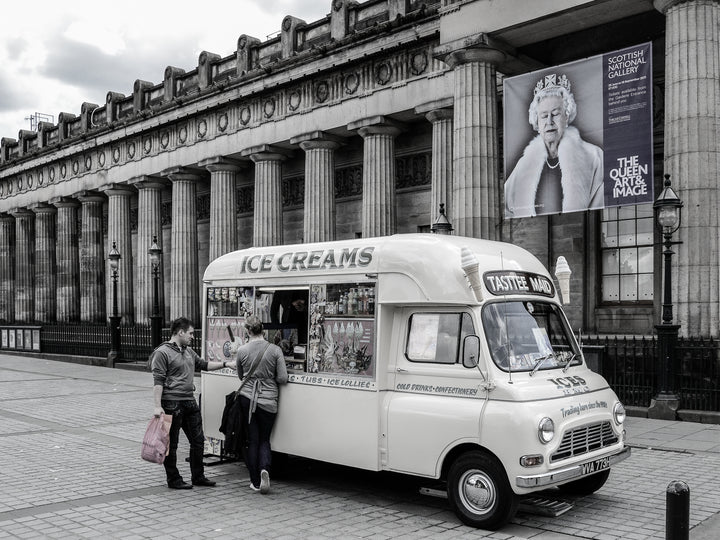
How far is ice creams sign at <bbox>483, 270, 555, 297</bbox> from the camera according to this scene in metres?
7.45

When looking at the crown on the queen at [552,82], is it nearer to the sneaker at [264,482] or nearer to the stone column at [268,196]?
the sneaker at [264,482]

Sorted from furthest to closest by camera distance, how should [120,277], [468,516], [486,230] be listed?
1. [120,277]
2. [486,230]
3. [468,516]

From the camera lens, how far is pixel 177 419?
8.08 metres

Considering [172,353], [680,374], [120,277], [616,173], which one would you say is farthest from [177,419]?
A: [120,277]

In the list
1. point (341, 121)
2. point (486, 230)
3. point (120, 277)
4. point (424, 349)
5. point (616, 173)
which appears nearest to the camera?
point (424, 349)

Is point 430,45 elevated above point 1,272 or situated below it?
above

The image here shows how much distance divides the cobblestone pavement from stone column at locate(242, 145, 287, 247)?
1602 cm

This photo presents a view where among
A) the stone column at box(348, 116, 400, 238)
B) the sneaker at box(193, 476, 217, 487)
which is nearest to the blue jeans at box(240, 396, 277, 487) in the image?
the sneaker at box(193, 476, 217, 487)

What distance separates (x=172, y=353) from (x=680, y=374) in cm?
926

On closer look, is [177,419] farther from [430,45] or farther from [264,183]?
[264,183]

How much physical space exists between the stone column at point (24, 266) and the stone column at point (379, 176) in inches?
1141

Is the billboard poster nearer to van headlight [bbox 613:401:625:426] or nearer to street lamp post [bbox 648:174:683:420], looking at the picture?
street lamp post [bbox 648:174:683:420]

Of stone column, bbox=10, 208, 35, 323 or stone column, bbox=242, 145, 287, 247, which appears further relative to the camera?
Answer: stone column, bbox=10, 208, 35, 323

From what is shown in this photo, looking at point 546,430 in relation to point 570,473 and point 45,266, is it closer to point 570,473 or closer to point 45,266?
point 570,473
